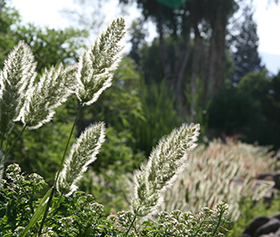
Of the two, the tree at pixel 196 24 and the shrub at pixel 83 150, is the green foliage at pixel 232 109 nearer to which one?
the tree at pixel 196 24

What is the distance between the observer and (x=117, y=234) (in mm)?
1096

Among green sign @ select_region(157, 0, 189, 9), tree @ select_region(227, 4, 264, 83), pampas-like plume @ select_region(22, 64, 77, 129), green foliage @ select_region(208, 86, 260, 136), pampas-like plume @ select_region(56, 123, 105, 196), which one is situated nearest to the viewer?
pampas-like plume @ select_region(56, 123, 105, 196)

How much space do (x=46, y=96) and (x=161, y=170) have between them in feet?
1.39

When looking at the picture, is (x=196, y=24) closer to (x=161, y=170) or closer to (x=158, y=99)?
(x=158, y=99)

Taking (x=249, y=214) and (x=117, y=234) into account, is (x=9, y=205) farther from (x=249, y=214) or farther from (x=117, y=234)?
(x=249, y=214)

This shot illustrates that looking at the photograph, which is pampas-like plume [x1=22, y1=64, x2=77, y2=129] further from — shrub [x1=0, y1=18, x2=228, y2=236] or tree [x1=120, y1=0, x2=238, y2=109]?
tree [x1=120, y1=0, x2=238, y2=109]

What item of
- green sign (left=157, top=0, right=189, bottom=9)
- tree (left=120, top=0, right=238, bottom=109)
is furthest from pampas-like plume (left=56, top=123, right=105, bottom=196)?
green sign (left=157, top=0, right=189, bottom=9)

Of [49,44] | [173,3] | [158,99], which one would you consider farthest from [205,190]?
[173,3]

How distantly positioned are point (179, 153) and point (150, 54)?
32.7 m

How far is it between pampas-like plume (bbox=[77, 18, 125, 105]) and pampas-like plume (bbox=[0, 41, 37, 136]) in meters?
0.21

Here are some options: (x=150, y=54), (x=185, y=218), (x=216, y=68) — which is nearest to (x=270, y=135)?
(x=216, y=68)

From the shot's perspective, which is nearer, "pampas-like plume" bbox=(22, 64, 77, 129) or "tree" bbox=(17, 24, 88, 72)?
"pampas-like plume" bbox=(22, 64, 77, 129)

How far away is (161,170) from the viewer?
2.97ft

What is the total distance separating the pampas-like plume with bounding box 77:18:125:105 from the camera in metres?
0.91
